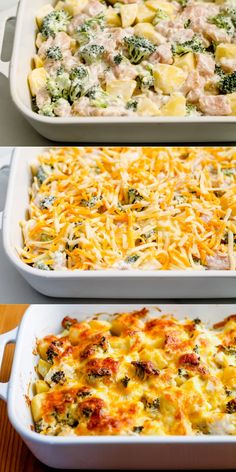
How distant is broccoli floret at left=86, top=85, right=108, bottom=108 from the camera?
1.64 metres

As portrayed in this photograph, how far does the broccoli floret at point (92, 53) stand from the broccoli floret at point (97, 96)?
9cm

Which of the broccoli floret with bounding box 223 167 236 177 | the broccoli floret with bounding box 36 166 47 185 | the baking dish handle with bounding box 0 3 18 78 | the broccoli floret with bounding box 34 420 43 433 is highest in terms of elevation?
the baking dish handle with bounding box 0 3 18 78

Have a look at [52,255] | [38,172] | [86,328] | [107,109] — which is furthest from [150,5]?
[86,328]

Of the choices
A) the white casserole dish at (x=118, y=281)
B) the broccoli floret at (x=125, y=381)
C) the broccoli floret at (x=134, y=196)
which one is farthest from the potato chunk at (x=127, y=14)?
the broccoli floret at (x=125, y=381)

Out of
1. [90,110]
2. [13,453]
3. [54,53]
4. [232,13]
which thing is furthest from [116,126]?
[13,453]

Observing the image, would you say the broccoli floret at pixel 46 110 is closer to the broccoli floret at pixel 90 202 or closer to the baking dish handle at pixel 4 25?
the baking dish handle at pixel 4 25

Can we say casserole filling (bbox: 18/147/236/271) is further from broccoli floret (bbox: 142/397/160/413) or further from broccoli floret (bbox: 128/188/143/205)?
broccoli floret (bbox: 142/397/160/413)

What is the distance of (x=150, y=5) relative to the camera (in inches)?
73.5

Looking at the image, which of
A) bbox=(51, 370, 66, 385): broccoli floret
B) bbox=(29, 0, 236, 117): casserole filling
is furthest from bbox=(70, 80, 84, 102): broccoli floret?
bbox=(51, 370, 66, 385): broccoli floret

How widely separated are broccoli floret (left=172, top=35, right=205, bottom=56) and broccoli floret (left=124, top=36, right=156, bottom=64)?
0.06 meters

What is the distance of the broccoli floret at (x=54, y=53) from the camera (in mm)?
1724

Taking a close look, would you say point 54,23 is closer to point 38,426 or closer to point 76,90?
point 76,90

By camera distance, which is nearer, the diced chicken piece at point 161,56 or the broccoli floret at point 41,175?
the diced chicken piece at point 161,56

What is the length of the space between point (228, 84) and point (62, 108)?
0.40 m
